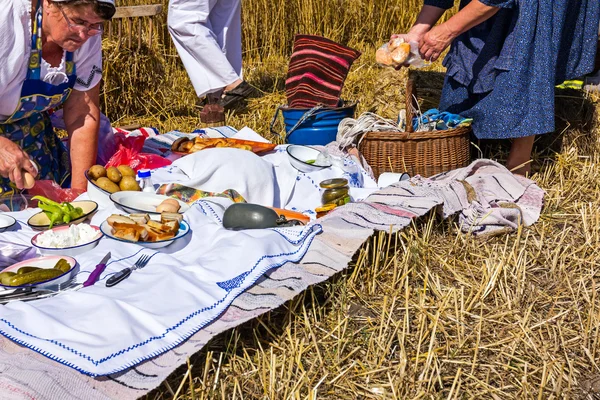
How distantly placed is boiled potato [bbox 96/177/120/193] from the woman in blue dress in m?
1.87

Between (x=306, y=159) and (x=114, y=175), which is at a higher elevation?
(x=114, y=175)

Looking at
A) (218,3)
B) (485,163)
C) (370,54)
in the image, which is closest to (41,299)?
(485,163)

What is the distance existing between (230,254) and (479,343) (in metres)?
0.96

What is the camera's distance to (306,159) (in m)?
A: 4.03

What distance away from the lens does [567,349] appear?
235cm

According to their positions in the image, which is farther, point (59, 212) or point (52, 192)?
point (52, 192)

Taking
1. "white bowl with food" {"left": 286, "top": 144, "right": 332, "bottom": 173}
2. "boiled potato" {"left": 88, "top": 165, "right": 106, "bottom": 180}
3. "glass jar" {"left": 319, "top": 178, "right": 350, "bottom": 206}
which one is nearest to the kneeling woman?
"boiled potato" {"left": 88, "top": 165, "right": 106, "bottom": 180}

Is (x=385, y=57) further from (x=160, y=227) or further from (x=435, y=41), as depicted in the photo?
(x=160, y=227)

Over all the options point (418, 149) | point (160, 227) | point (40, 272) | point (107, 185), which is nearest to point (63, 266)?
point (40, 272)

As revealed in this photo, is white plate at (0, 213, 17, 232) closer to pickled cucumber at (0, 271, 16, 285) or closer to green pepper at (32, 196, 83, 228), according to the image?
green pepper at (32, 196, 83, 228)

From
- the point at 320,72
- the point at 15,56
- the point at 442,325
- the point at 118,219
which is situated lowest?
the point at 442,325

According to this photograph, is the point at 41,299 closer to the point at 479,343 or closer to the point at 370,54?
the point at 479,343

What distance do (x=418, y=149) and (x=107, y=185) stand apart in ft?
5.66

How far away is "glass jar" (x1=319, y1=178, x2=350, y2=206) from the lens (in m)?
3.41
